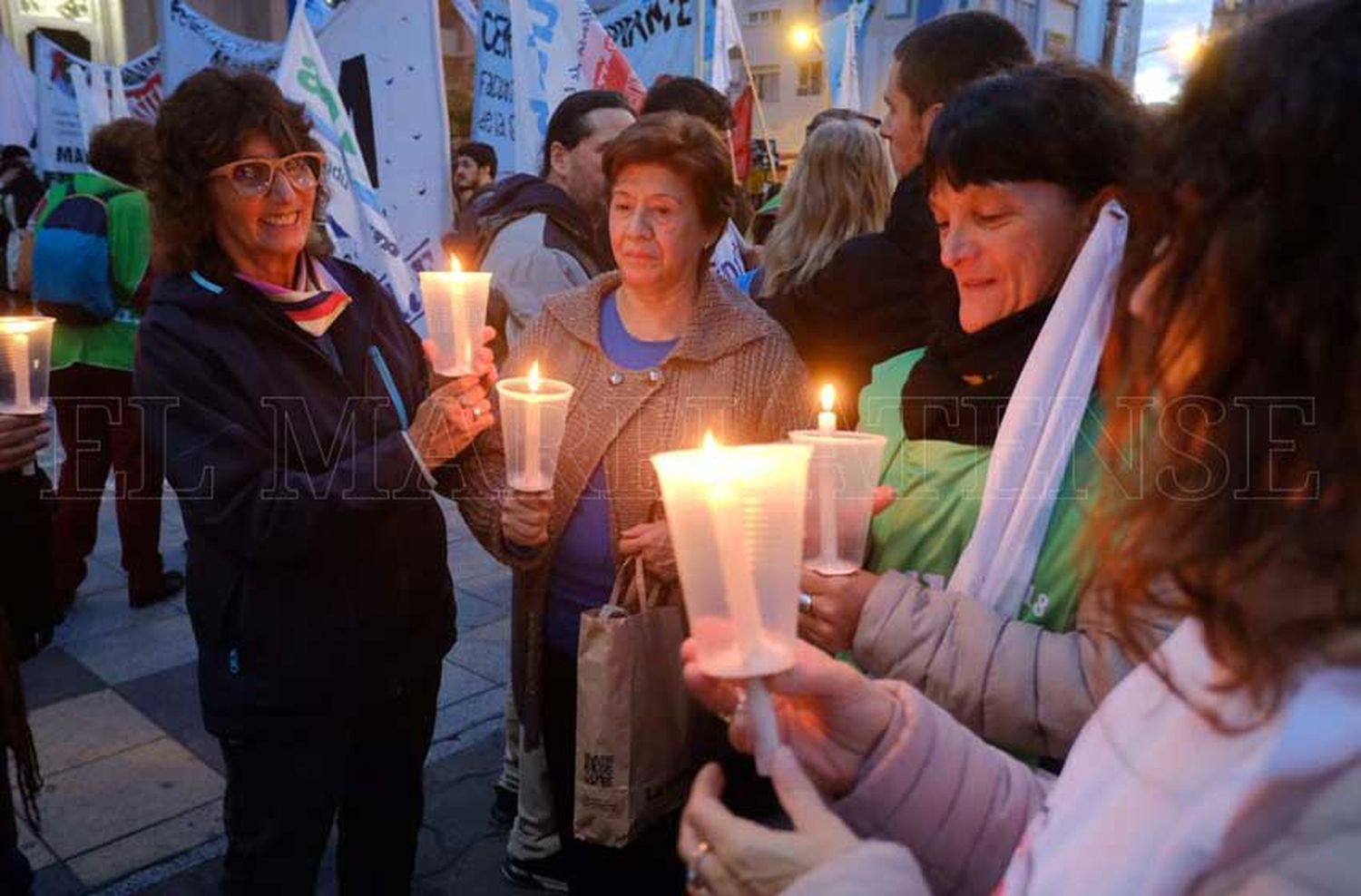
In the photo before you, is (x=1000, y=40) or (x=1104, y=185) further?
(x=1000, y=40)

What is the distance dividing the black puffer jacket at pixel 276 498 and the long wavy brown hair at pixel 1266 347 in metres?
1.75

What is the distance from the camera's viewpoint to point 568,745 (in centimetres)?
256

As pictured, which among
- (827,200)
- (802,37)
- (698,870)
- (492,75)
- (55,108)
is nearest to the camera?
(698,870)

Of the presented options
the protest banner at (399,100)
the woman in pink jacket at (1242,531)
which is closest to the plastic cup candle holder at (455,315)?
the woman in pink jacket at (1242,531)

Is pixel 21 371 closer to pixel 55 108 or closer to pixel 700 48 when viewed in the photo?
pixel 700 48

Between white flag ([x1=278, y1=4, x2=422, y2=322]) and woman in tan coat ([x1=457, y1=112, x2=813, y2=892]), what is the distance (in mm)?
1728

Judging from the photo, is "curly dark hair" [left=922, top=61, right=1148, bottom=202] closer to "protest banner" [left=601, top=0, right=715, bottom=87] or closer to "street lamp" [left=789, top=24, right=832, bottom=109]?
"protest banner" [left=601, top=0, right=715, bottom=87]

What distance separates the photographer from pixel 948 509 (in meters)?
1.76

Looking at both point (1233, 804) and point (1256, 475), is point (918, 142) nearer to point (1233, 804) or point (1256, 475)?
point (1256, 475)

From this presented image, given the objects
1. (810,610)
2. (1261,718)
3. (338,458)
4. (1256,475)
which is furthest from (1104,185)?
(338,458)

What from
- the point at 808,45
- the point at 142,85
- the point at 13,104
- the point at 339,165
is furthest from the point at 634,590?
the point at 808,45

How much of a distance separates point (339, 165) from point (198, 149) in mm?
1762

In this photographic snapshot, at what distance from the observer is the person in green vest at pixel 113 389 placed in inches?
199

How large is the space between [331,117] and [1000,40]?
2761mm
